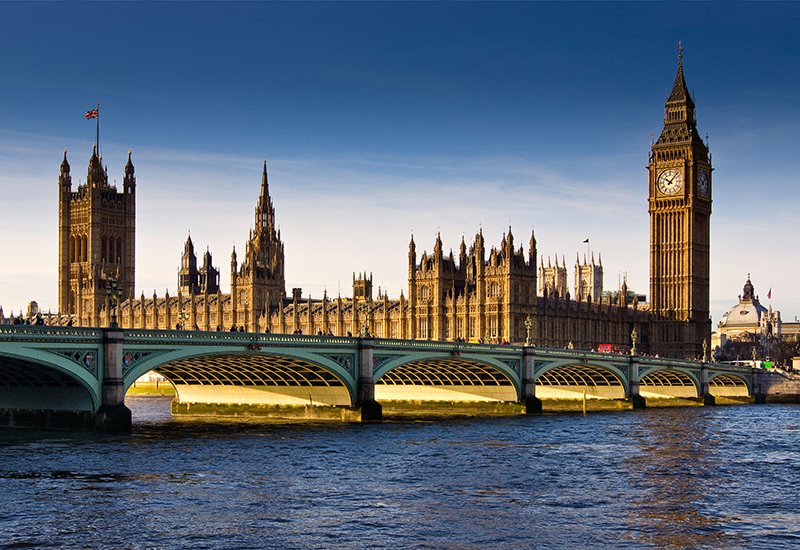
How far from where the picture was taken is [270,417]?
7644cm

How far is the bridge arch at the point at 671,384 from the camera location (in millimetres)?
111438

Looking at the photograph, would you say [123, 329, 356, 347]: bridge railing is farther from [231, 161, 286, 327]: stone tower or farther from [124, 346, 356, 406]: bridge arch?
[231, 161, 286, 327]: stone tower

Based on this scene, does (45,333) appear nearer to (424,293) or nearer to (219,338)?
(219,338)

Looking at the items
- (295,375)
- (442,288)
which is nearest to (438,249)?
(442,288)

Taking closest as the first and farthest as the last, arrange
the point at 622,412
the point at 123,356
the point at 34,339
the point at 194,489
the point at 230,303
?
the point at 194,489
the point at 34,339
the point at 123,356
the point at 622,412
the point at 230,303

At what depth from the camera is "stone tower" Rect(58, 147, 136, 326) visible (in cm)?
18325

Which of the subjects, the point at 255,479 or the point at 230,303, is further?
the point at 230,303

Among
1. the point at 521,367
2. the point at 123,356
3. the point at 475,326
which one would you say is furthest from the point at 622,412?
the point at 123,356

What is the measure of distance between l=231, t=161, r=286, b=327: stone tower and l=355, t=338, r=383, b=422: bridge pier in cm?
7911

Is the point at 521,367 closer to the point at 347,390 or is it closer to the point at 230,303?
the point at 347,390

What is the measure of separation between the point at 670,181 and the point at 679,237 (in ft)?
22.9

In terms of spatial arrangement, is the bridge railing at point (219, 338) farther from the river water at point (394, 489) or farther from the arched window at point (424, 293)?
the arched window at point (424, 293)

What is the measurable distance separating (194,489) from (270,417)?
3486 cm

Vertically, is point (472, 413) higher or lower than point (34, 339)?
lower
